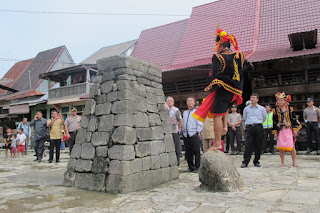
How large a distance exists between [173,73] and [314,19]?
6.82 meters

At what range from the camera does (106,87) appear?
471cm

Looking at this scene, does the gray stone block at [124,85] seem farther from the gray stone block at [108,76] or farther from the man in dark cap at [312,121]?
the man in dark cap at [312,121]

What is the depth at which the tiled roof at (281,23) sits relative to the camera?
34.7ft

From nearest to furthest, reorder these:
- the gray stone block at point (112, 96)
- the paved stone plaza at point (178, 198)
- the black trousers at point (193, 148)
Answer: the paved stone plaza at point (178, 198) → the gray stone block at point (112, 96) → the black trousers at point (193, 148)

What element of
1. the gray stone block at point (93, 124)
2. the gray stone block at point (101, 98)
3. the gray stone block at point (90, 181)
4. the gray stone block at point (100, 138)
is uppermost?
the gray stone block at point (101, 98)

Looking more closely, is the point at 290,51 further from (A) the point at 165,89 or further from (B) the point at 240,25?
(A) the point at 165,89

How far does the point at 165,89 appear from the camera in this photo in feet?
43.1

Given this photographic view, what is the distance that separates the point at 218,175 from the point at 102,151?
1966 mm

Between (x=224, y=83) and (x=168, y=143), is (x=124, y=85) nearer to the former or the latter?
(x=168, y=143)

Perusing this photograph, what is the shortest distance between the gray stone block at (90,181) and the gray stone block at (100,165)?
8 cm

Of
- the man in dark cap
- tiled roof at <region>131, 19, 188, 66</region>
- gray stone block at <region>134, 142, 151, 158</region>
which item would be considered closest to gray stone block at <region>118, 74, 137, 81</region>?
gray stone block at <region>134, 142, 151, 158</region>

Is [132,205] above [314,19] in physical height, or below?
below

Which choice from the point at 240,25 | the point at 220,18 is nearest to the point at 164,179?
the point at 240,25

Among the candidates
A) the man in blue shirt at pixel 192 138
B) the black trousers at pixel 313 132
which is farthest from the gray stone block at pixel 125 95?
the black trousers at pixel 313 132
